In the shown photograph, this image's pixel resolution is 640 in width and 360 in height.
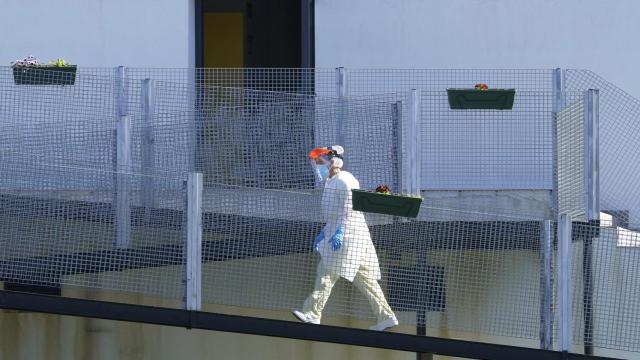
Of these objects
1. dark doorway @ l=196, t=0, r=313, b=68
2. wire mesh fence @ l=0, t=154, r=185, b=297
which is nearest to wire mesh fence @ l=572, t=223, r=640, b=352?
wire mesh fence @ l=0, t=154, r=185, b=297

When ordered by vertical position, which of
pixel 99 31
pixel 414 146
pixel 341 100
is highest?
pixel 99 31

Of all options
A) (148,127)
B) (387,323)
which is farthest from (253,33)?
(387,323)

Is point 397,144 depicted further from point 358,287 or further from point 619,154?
point 619,154

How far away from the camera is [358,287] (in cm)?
1283

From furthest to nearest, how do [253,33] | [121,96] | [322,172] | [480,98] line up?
1. [253,33]
2. [480,98]
3. [121,96]
4. [322,172]

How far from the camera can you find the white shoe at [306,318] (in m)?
12.8

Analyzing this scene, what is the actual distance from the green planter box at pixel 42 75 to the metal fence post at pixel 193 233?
204 cm

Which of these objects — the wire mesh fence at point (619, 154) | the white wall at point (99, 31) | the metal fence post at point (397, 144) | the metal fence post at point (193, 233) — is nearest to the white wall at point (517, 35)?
the wire mesh fence at point (619, 154)

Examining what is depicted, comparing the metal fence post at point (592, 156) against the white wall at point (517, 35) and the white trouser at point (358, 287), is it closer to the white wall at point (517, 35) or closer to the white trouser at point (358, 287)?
the white trouser at point (358, 287)

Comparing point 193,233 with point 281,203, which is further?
point 281,203

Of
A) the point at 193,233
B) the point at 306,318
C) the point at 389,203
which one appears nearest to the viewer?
the point at 193,233

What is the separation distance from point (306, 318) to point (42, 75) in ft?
10.7

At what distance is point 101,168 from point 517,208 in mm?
4051

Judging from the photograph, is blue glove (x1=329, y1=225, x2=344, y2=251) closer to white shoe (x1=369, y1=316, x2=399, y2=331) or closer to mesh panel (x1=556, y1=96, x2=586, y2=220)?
white shoe (x1=369, y1=316, x2=399, y2=331)
